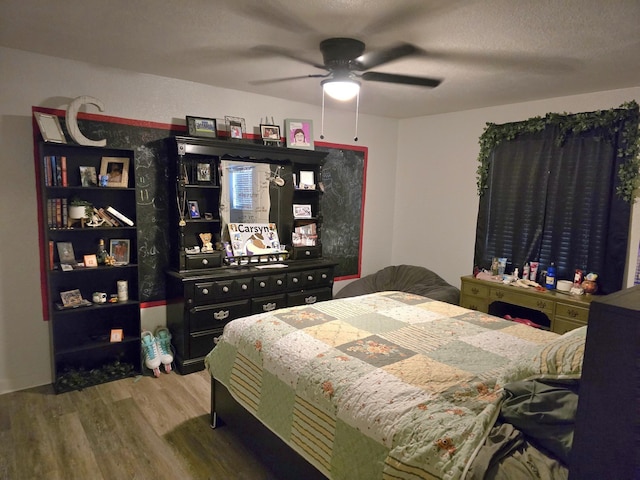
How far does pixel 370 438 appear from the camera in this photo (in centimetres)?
160

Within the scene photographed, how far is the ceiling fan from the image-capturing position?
8.12 ft

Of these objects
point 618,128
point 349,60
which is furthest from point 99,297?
point 618,128

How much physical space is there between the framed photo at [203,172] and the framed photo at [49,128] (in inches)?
41.4

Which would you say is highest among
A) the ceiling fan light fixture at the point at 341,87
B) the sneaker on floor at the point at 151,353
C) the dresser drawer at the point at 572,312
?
the ceiling fan light fixture at the point at 341,87

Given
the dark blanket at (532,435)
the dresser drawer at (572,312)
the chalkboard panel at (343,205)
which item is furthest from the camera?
the chalkboard panel at (343,205)

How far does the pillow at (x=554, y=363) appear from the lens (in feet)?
4.69

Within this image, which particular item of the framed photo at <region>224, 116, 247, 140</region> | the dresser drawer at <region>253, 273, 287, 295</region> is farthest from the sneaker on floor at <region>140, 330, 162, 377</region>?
the framed photo at <region>224, 116, 247, 140</region>

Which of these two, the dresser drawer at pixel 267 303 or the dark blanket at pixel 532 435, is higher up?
the dark blanket at pixel 532 435

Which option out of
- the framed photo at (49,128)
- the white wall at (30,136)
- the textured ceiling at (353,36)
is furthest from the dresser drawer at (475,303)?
the framed photo at (49,128)

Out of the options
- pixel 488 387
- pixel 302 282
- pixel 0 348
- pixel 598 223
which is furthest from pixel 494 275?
pixel 0 348

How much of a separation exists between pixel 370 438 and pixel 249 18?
210cm

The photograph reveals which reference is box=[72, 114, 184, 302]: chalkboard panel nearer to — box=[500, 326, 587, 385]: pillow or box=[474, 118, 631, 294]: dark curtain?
box=[500, 326, 587, 385]: pillow

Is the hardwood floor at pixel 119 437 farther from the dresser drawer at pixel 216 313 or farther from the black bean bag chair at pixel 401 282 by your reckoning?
the black bean bag chair at pixel 401 282

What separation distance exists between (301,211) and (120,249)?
183 cm
